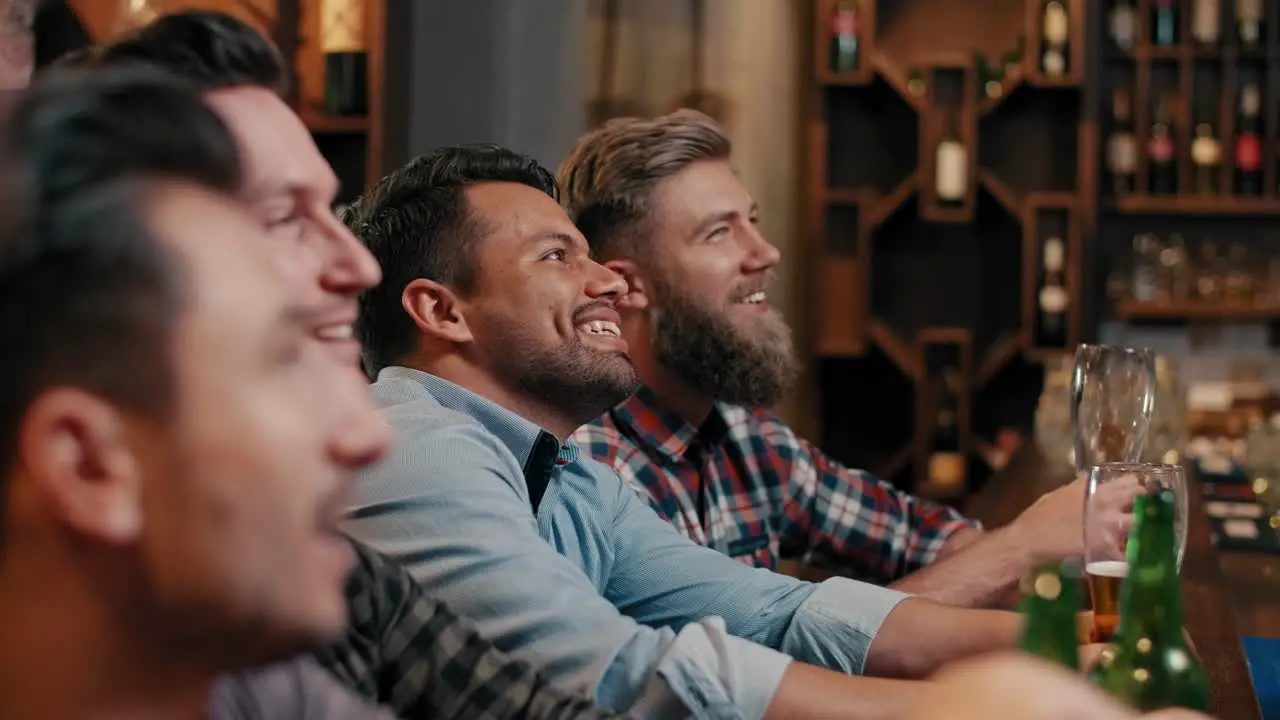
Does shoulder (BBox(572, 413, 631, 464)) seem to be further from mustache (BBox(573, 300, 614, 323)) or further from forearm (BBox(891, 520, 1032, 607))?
forearm (BBox(891, 520, 1032, 607))

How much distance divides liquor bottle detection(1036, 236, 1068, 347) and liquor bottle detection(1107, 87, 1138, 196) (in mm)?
272

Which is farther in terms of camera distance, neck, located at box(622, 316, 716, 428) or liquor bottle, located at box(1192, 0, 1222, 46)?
liquor bottle, located at box(1192, 0, 1222, 46)

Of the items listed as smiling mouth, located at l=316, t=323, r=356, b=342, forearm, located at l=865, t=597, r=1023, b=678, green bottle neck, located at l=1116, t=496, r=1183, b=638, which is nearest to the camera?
smiling mouth, located at l=316, t=323, r=356, b=342

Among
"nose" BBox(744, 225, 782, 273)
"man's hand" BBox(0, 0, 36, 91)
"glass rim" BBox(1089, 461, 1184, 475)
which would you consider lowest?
"glass rim" BBox(1089, 461, 1184, 475)

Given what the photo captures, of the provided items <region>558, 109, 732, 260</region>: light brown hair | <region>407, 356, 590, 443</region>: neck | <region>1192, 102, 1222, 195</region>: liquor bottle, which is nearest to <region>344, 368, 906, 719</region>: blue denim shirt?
<region>407, 356, 590, 443</region>: neck

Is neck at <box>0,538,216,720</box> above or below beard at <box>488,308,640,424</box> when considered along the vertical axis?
above

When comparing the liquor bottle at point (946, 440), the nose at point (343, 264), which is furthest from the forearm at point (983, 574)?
the liquor bottle at point (946, 440)

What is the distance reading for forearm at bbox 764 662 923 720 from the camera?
1213 mm

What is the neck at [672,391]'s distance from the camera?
2309 millimetres

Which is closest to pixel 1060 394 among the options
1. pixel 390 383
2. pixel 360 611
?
pixel 390 383

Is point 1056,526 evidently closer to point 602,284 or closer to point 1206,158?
point 602,284

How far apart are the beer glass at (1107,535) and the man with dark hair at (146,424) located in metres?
0.84

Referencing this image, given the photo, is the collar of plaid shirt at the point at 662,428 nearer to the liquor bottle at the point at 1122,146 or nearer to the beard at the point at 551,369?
the beard at the point at 551,369

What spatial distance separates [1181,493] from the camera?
54.5 inches
